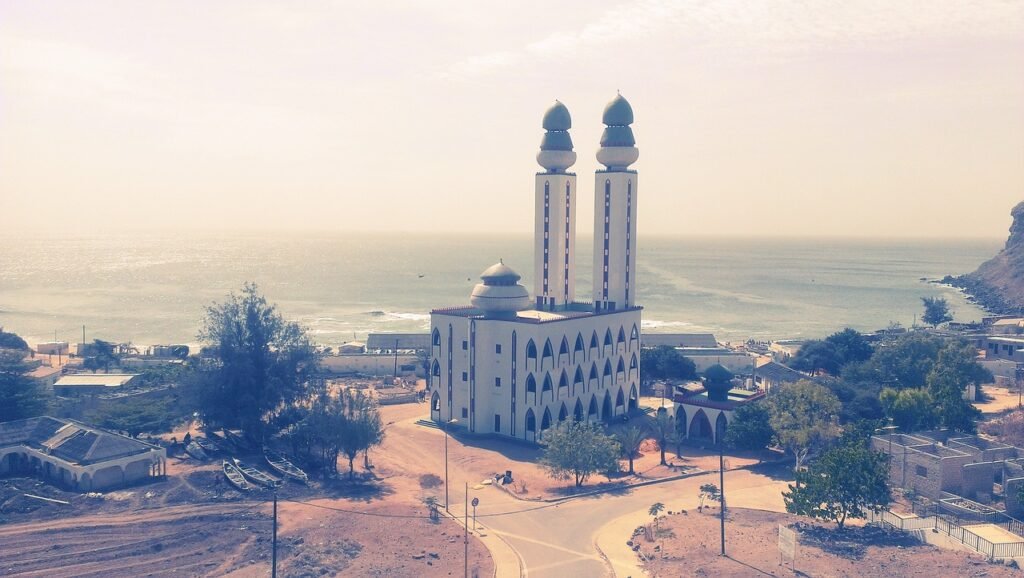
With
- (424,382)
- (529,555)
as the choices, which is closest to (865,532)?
(529,555)

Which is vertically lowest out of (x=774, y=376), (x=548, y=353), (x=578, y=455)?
(x=578, y=455)

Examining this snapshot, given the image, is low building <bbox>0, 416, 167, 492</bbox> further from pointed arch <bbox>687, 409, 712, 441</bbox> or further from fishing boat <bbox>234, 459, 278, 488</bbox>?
pointed arch <bbox>687, 409, 712, 441</bbox>

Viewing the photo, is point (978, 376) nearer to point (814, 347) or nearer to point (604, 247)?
point (814, 347)

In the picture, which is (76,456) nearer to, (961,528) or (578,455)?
(578,455)

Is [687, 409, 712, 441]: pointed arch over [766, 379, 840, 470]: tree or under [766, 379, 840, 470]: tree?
under

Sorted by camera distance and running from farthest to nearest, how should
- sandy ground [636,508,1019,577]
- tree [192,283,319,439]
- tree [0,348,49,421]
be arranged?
tree [192,283,319,439] → tree [0,348,49,421] → sandy ground [636,508,1019,577]

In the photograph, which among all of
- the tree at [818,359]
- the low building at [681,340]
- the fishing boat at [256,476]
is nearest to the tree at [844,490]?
the fishing boat at [256,476]


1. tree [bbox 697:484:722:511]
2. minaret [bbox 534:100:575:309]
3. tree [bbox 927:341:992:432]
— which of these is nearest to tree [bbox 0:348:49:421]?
minaret [bbox 534:100:575:309]

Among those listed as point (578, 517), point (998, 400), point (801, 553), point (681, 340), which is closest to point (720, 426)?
point (578, 517)
